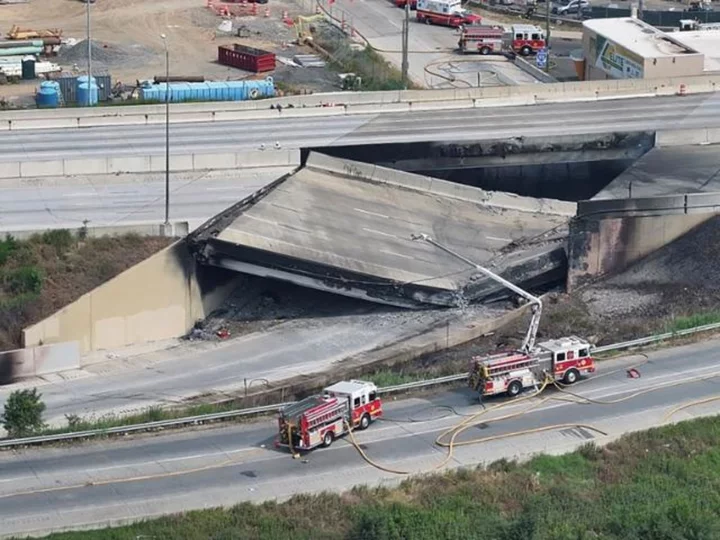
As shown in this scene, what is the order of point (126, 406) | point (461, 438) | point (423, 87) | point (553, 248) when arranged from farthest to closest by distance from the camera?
point (423, 87)
point (553, 248)
point (126, 406)
point (461, 438)

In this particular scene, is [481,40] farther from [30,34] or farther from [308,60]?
[30,34]

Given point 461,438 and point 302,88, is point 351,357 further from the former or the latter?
point 302,88

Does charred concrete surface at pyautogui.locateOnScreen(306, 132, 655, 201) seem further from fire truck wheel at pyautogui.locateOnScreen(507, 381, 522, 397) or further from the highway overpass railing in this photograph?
fire truck wheel at pyautogui.locateOnScreen(507, 381, 522, 397)

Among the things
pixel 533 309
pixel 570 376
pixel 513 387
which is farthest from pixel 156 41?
pixel 513 387

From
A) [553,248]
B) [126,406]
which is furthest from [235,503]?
[553,248]

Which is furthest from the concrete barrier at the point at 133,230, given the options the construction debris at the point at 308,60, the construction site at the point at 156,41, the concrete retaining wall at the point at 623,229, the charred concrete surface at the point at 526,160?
the construction debris at the point at 308,60
